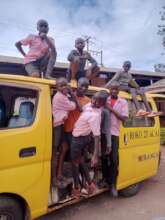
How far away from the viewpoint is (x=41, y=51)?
4871 mm

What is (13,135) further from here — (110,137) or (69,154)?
(110,137)

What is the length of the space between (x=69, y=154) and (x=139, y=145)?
149cm

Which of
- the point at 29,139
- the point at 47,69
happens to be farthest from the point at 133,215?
the point at 47,69

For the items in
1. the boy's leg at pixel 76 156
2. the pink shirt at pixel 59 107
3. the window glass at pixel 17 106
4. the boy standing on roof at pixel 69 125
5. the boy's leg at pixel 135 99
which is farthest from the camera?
the boy's leg at pixel 135 99

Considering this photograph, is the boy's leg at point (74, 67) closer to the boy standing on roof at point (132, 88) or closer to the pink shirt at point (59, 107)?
the boy standing on roof at point (132, 88)

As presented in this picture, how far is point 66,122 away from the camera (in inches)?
159

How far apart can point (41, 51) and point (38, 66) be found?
0.90ft

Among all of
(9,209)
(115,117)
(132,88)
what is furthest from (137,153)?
(9,209)

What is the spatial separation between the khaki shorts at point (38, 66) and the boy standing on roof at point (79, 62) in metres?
0.45

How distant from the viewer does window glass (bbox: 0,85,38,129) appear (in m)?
3.32

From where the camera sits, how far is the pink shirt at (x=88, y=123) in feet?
12.5

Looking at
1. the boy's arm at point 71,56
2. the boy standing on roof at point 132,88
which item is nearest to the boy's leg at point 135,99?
the boy standing on roof at point 132,88

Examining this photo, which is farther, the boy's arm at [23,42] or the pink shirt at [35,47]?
the boy's arm at [23,42]

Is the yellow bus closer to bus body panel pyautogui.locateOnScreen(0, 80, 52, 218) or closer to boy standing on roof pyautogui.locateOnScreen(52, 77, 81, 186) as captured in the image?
bus body panel pyautogui.locateOnScreen(0, 80, 52, 218)
